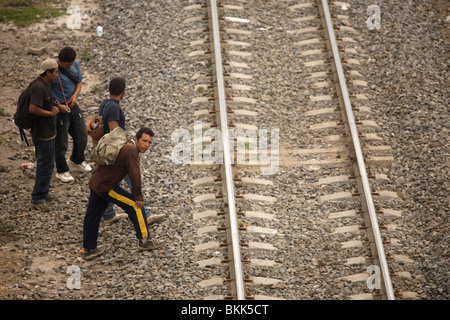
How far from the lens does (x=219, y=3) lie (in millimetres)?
11016

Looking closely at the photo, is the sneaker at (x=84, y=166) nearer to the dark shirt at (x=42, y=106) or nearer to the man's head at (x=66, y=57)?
the dark shirt at (x=42, y=106)

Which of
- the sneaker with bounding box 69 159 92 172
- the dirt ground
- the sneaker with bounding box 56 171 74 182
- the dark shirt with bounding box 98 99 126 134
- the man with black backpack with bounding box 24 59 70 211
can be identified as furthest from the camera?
the sneaker with bounding box 69 159 92 172

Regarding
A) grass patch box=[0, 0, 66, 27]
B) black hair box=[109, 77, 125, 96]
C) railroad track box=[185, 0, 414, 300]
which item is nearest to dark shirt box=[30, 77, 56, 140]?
black hair box=[109, 77, 125, 96]

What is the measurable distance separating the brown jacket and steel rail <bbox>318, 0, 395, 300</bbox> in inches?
108

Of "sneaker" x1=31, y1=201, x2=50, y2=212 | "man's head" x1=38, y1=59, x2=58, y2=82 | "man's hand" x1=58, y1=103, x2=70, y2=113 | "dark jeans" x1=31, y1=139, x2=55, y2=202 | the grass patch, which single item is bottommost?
"sneaker" x1=31, y1=201, x2=50, y2=212

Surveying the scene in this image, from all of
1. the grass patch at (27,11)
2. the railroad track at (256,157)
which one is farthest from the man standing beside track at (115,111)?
the grass patch at (27,11)

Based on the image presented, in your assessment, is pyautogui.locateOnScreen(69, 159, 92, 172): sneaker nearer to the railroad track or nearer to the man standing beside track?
the man standing beside track

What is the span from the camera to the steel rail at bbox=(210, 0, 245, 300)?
21.6 ft

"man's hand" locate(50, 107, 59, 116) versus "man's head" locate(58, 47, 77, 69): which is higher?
"man's head" locate(58, 47, 77, 69)

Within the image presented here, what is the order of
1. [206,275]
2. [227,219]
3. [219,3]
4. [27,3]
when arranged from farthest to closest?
1. [27,3]
2. [219,3]
3. [227,219]
4. [206,275]

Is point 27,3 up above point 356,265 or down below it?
above
